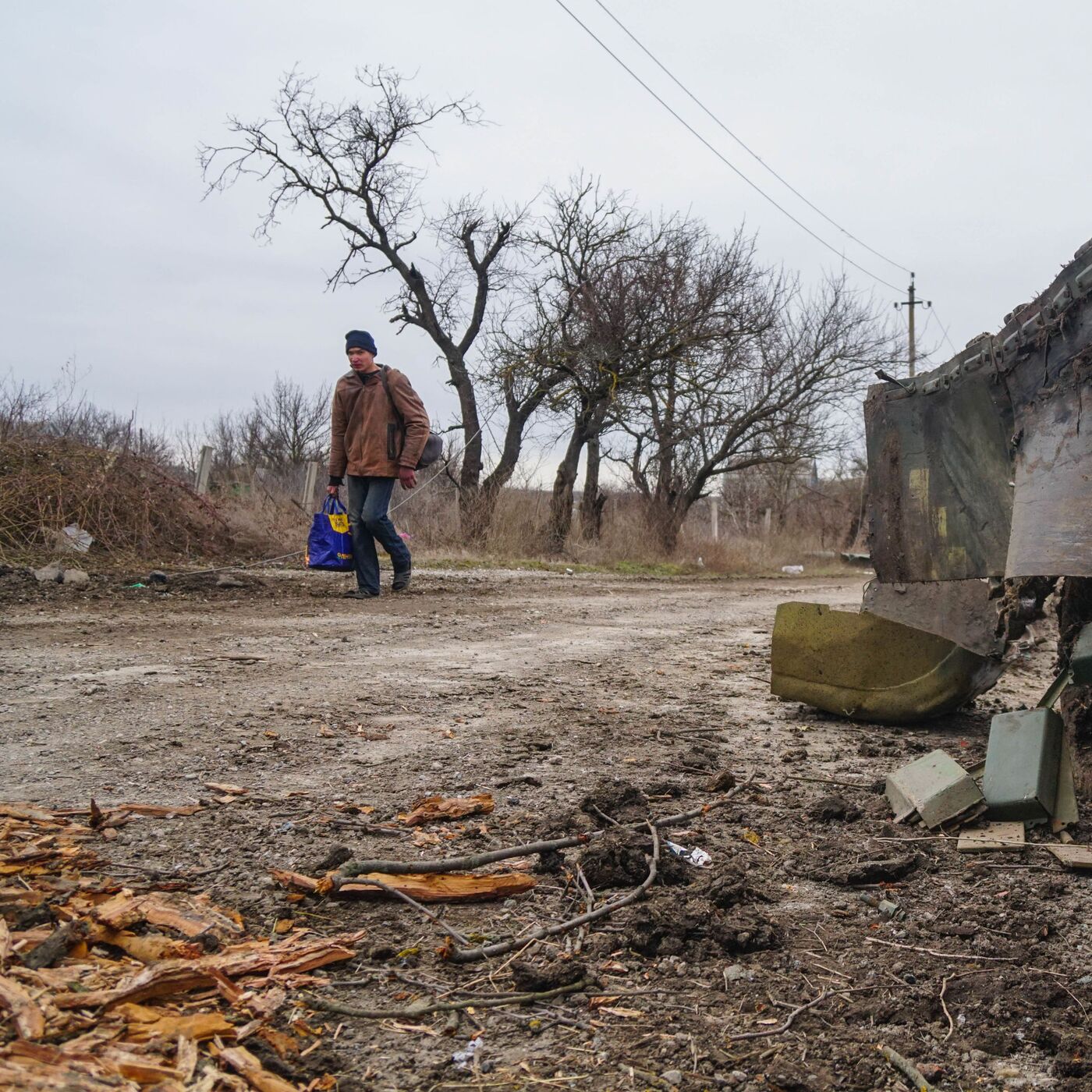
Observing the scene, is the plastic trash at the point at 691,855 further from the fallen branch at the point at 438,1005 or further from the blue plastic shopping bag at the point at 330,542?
the blue plastic shopping bag at the point at 330,542

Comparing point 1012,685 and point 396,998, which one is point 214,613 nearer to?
point 1012,685

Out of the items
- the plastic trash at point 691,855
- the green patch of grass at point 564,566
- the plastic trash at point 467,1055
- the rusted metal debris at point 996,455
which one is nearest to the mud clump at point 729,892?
the plastic trash at point 691,855

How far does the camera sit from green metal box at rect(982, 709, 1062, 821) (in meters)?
2.64

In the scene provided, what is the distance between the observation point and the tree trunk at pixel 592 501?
19.9 meters

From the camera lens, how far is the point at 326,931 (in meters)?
1.93

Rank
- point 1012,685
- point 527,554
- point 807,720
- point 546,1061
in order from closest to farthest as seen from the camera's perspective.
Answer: point 546,1061 < point 807,720 < point 1012,685 < point 527,554

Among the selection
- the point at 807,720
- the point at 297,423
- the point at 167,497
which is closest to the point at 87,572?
the point at 167,497

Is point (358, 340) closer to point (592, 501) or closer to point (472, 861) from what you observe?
point (472, 861)

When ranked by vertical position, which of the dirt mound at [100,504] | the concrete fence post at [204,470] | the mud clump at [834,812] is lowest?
the mud clump at [834,812]

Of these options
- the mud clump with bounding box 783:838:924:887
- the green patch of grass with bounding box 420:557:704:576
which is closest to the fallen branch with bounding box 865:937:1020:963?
the mud clump with bounding box 783:838:924:887

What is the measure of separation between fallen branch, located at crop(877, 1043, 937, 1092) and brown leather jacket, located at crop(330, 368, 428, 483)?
6.94m

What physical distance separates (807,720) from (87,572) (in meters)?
6.54

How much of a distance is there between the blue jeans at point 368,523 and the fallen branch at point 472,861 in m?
5.81

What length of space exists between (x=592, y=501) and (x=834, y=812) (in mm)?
18211
